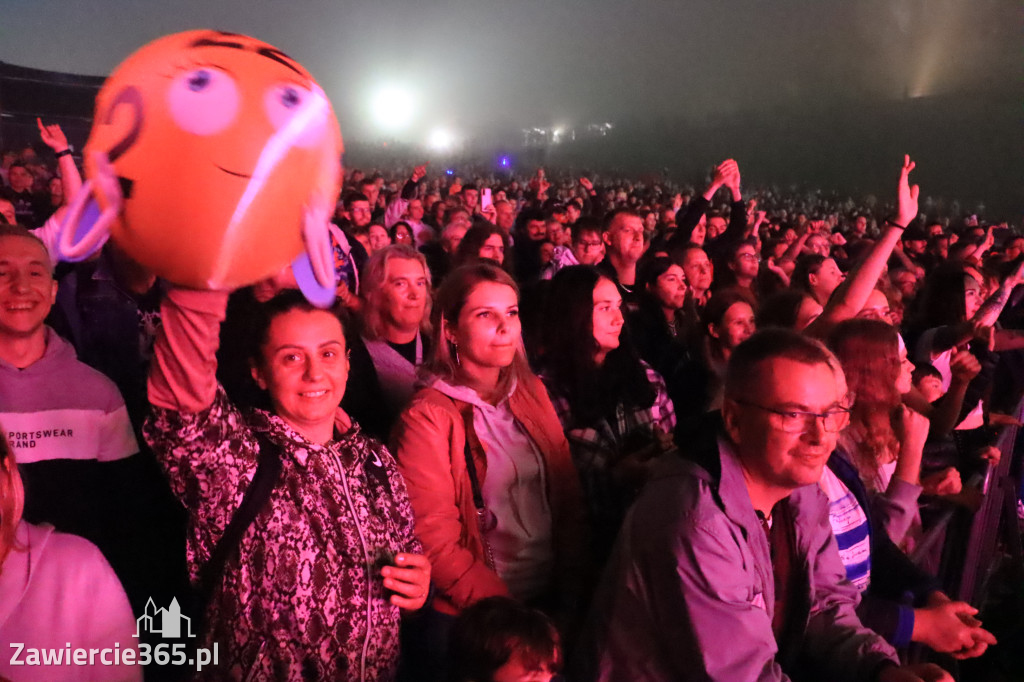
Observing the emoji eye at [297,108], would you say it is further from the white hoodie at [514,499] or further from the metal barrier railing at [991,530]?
the metal barrier railing at [991,530]

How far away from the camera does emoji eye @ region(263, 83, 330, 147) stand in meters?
1.36

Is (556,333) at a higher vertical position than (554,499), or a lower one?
higher

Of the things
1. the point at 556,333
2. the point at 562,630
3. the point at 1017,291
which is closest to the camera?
the point at 562,630

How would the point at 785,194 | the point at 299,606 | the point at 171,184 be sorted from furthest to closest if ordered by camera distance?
the point at 785,194
the point at 299,606
the point at 171,184

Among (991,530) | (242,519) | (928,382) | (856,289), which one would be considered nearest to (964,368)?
(928,382)

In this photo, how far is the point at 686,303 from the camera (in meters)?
4.53

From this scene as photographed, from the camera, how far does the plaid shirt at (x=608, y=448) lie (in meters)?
2.49

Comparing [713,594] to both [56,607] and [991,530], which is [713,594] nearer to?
[56,607]

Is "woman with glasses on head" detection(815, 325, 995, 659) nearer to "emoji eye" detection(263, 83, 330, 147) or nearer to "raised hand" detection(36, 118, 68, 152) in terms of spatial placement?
"emoji eye" detection(263, 83, 330, 147)

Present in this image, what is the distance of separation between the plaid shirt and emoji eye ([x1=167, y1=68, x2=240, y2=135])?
5.53ft

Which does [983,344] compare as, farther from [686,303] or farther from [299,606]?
[299,606]

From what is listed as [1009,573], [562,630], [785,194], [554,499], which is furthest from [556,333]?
[785,194]

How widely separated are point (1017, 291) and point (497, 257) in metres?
4.94

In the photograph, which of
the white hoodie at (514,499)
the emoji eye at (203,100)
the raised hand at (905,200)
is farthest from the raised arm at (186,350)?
the raised hand at (905,200)
